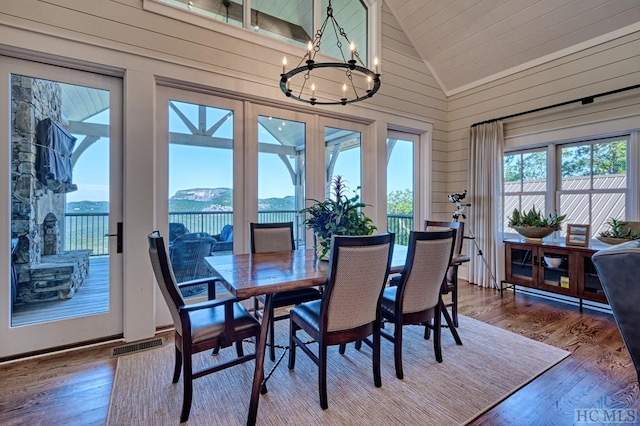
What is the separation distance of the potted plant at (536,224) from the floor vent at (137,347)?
4.30 m

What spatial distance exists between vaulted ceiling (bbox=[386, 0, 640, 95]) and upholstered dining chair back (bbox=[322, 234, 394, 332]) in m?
3.69

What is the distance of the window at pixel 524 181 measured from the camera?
4.15m

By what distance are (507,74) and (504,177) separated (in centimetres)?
145

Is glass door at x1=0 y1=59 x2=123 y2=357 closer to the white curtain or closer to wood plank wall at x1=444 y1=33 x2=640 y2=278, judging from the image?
wood plank wall at x1=444 y1=33 x2=640 y2=278

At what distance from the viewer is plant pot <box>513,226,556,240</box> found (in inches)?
A: 147

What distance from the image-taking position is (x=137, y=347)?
2.61 meters

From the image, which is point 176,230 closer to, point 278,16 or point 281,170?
point 281,170

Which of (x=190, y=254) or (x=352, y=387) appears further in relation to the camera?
(x=190, y=254)

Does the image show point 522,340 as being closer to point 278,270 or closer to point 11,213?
point 278,270

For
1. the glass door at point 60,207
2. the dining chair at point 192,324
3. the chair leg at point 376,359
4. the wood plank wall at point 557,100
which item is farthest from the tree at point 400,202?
the glass door at point 60,207

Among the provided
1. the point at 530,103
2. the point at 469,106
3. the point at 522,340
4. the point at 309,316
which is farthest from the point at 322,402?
the point at 469,106

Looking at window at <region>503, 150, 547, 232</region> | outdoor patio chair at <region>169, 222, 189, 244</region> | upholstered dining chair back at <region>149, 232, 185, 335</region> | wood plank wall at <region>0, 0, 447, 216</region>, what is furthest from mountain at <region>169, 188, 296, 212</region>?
window at <region>503, 150, 547, 232</region>

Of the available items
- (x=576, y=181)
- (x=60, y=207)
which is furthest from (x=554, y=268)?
(x=60, y=207)

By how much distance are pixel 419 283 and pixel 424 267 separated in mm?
124
